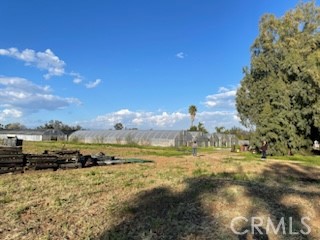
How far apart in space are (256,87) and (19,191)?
4034 centimetres

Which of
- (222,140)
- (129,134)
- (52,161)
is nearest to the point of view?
(52,161)

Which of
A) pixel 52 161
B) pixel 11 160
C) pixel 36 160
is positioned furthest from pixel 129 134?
pixel 11 160

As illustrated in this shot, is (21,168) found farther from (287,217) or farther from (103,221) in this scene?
(287,217)

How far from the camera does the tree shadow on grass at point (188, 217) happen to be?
25.4 ft

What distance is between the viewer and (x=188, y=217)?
8703 mm

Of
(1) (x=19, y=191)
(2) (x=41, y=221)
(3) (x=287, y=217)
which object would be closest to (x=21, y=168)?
(1) (x=19, y=191)

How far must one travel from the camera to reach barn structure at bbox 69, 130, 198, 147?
63562 mm

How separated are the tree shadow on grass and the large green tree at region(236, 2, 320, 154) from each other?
30.5 metres

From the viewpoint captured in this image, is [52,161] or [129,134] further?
[129,134]

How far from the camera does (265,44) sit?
48.1 metres

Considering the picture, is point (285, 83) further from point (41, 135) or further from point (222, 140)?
point (41, 135)

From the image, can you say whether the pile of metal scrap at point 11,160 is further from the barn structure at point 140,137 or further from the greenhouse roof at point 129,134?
the greenhouse roof at point 129,134

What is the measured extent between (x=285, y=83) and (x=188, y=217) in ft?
123

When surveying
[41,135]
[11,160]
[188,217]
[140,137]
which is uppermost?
[41,135]
